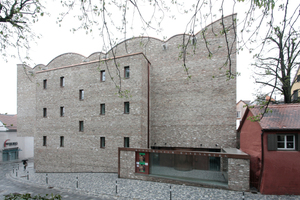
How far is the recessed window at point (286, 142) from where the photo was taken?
8.97 metres

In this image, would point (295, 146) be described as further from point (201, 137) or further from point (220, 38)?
point (220, 38)

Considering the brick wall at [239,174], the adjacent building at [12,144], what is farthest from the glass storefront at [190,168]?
the adjacent building at [12,144]

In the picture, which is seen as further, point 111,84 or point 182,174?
point 111,84

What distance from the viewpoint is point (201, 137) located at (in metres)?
14.8

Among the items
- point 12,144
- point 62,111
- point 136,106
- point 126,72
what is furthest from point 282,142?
point 12,144

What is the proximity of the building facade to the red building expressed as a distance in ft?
15.3

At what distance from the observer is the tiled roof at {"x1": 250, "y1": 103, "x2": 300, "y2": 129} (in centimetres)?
894

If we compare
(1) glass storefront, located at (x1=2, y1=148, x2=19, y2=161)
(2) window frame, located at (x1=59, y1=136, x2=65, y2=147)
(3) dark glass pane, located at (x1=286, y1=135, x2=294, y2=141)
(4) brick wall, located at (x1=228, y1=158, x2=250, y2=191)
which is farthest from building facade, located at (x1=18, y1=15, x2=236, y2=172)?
(1) glass storefront, located at (x1=2, y1=148, x2=19, y2=161)

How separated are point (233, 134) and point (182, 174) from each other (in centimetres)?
608

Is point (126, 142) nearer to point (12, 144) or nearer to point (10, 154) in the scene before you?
point (10, 154)

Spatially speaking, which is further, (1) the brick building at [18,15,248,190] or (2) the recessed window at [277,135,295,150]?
(1) the brick building at [18,15,248,190]

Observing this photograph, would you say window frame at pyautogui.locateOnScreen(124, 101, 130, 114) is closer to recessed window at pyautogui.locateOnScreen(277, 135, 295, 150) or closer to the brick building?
the brick building

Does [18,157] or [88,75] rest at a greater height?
[88,75]

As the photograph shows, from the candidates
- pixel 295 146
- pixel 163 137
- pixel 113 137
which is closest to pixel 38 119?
pixel 113 137
